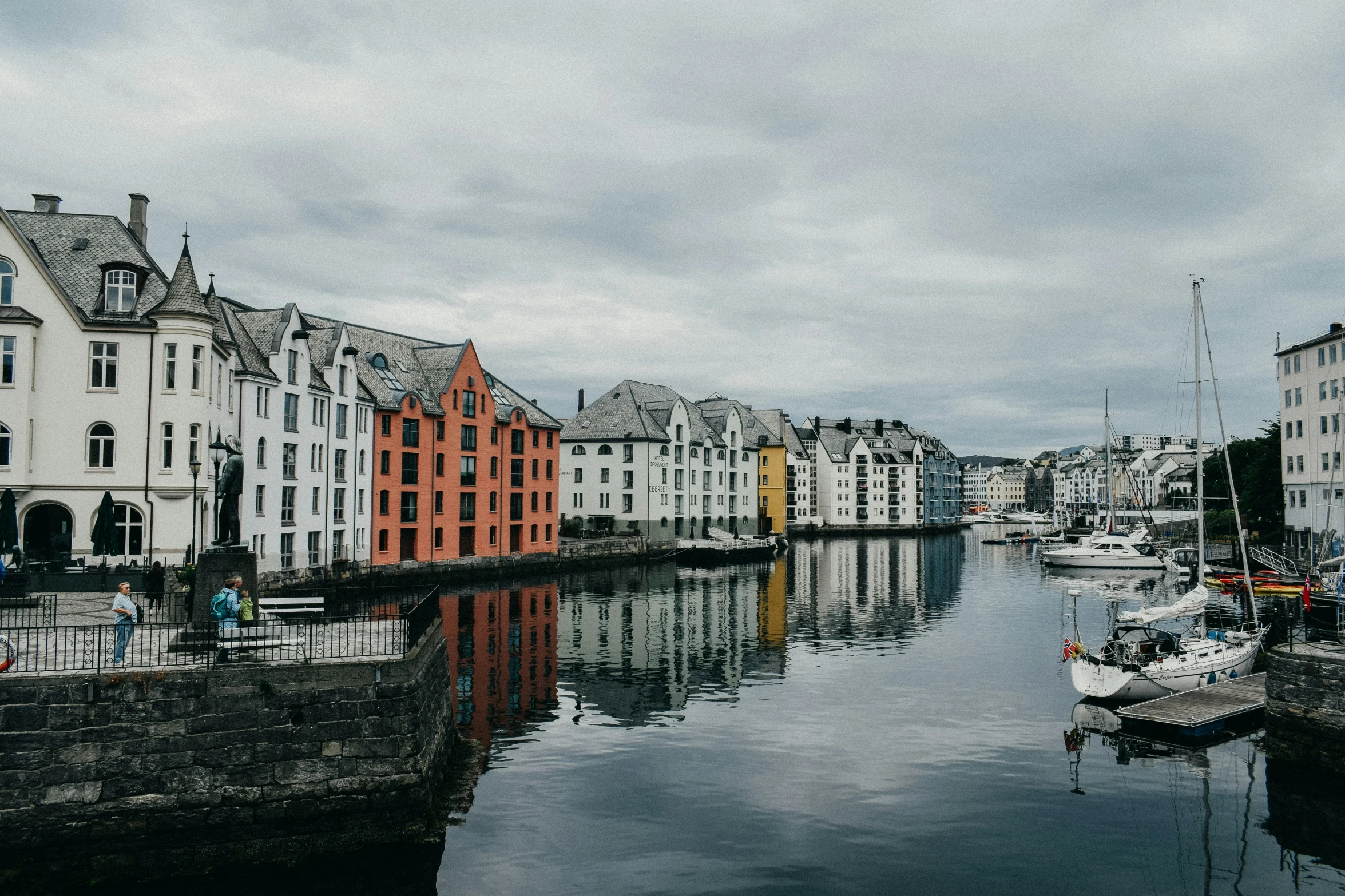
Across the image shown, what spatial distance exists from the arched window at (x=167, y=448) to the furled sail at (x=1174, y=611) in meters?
47.4

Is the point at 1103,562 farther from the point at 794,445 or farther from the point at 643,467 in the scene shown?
the point at 794,445

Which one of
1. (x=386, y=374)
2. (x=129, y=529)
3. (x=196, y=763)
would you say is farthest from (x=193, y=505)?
(x=386, y=374)

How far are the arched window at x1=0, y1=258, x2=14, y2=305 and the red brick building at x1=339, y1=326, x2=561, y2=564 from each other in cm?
3189

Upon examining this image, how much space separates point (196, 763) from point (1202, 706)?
3157cm

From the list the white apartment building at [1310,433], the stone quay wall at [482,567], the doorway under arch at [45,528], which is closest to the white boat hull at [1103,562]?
the white apartment building at [1310,433]

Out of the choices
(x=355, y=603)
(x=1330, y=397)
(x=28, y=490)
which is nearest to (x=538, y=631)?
(x=355, y=603)

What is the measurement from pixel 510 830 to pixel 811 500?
17279cm

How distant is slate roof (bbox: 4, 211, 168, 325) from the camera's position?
143ft

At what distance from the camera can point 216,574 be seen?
24703 millimetres

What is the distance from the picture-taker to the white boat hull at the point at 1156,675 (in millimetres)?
33875

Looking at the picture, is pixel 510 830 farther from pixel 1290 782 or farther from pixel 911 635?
pixel 911 635

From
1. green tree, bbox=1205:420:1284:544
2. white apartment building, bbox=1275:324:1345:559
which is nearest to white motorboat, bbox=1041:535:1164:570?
green tree, bbox=1205:420:1284:544

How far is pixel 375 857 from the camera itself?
19.0m

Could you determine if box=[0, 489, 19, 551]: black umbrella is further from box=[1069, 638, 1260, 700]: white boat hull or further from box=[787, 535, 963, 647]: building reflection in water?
box=[1069, 638, 1260, 700]: white boat hull
